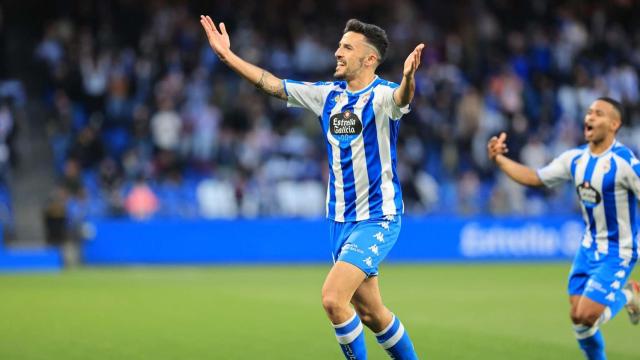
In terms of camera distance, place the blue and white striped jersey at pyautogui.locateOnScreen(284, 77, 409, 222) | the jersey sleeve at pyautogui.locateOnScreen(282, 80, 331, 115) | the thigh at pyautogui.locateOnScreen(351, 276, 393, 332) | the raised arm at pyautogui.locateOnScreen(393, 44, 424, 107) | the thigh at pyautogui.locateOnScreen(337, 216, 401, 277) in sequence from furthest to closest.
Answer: the jersey sleeve at pyautogui.locateOnScreen(282, 80, 331, 115)
the blue and white striped jersey at pyautogui.locateOnScreen(284, 77, 409, 222)
the thigh at pyautogui.locateOnScreen(351, 276, 393, 332)
the thigh at pyautogui.locateOnScreen(337, 216, 401, 277)
the raised arm at pyautogui.locateOnScreen(393, 44, 424, 107)

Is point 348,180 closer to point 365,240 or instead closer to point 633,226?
point 365,240

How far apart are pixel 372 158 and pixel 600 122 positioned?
2109 mm

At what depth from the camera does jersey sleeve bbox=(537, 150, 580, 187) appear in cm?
877

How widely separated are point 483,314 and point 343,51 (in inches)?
249

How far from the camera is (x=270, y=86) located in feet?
26.0

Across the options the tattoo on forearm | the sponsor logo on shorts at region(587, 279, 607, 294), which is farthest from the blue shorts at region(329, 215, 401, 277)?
the sponsor logo on shorts at region(587, 279, 607, 294)

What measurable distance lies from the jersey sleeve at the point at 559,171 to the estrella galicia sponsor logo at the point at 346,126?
2.11m

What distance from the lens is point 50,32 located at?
23.5m

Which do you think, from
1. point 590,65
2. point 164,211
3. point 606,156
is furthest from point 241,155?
point 606,156

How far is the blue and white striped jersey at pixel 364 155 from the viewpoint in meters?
7.60

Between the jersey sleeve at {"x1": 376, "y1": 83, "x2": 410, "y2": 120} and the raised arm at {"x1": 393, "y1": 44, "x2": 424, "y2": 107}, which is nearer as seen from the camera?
the raised arm at {"x1": 393, "y1": 44, "x2": 424, "y2": 107}

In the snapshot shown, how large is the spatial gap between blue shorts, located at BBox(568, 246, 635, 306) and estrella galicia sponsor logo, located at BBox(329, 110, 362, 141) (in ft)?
7.47

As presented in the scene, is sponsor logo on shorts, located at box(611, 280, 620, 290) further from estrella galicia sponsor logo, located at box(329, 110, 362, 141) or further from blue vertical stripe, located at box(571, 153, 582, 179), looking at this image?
estrella galicia sponsor logo, located at box(329, 110, 362, 141)

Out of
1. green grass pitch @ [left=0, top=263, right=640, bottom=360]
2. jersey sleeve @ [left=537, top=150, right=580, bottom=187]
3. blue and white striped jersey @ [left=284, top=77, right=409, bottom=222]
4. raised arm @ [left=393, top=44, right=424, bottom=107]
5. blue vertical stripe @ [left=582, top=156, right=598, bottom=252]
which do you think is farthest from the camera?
green grass pitch @ [left=0, top=263, right=640, bottom=360]
